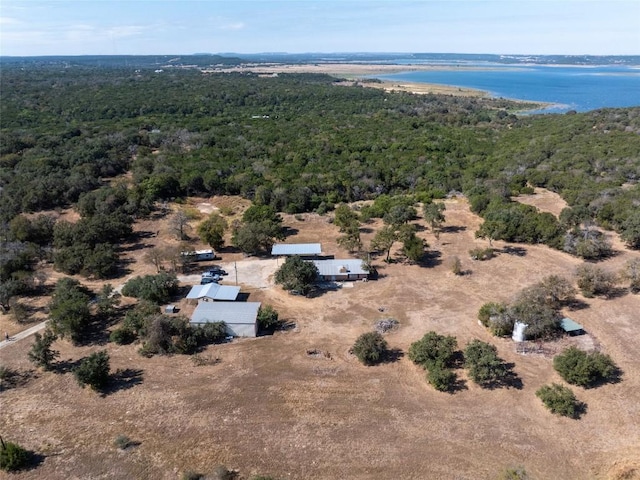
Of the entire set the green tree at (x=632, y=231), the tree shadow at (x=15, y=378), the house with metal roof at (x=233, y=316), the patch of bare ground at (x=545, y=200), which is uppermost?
the green tree at (x=632, y=231)

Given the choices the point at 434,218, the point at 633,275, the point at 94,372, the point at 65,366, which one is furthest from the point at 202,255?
the point at 633,275

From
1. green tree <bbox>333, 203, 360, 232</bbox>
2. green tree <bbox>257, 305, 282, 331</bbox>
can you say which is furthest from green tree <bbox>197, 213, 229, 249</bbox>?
green tree <bbox>257, 305, 282, 331</bbox>

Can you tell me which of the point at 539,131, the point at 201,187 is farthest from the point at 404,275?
the point at 539,131

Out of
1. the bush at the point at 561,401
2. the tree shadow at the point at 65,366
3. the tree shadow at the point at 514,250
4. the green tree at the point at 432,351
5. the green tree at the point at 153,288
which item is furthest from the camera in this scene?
the tree shadow at the point at 514,250

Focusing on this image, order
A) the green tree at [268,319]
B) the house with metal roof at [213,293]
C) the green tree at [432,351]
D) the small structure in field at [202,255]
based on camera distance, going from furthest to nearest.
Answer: the small structure in field at [202,255]
the house with metal roof at [213,293]
the green tree at [268,319]
the green tree at [432,351]

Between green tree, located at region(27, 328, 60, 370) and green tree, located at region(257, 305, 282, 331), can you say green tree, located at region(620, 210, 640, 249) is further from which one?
green tree, located at region(27, 328, 60, 370)

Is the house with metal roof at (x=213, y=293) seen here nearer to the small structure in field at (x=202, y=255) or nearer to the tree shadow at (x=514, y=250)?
the small structure in field at (x=202, y=255)

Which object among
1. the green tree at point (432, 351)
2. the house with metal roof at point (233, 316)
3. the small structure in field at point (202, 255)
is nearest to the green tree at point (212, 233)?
the small structure in field at point (202, 255)
